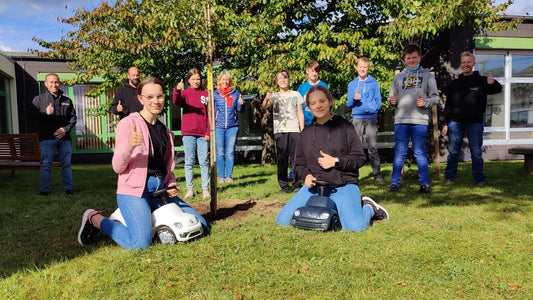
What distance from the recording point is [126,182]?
12.3ft

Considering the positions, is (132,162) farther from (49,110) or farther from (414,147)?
(414,147)

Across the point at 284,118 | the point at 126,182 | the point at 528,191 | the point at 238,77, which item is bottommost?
the point at 528,191

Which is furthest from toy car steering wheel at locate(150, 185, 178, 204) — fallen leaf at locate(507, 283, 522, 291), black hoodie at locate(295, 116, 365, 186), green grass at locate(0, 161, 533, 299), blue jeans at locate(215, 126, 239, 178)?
blue jeans at locate(215, 126, 239, 178)

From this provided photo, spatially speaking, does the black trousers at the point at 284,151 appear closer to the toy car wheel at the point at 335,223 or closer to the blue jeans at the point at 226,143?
the blue jeans at the point at 226,143

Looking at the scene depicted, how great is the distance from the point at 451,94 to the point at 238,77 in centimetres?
513

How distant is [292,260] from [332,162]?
1.32 meters

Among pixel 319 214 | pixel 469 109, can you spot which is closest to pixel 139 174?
pixel 319 214

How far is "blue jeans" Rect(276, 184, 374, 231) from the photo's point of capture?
410 centimetres

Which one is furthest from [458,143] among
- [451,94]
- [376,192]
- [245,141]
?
[245,141]

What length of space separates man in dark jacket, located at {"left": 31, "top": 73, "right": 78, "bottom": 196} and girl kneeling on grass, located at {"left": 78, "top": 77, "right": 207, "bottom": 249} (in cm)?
340

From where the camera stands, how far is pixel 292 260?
3.24 metres

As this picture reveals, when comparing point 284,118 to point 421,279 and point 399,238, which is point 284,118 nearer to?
point 399,238

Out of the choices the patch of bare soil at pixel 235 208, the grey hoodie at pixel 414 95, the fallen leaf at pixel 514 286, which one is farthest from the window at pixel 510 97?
the fallen leaf at pixel 514 286

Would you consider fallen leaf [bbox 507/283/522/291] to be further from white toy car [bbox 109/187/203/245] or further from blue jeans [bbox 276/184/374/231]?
white toy car [bbox 109/187/203/245]
